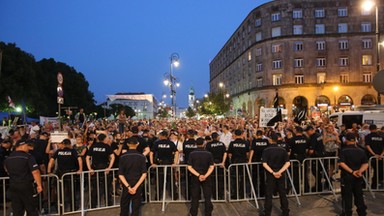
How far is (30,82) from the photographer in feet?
151

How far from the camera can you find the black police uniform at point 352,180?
725cm

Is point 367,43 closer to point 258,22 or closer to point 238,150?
point 258,22

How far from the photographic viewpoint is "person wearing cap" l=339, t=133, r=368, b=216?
7.23 meters

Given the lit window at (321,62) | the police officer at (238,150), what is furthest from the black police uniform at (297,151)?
the lit window at (321,62)

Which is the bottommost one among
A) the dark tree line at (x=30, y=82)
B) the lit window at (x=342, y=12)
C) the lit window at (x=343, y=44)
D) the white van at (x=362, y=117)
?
the white van at (x=362, y=117)

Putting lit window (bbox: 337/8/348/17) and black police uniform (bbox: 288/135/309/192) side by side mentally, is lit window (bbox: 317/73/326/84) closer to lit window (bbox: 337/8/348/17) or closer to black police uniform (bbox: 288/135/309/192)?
lit window (bbox: 337/8/348/17)

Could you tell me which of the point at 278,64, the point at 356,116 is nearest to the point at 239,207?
the point at 356,116

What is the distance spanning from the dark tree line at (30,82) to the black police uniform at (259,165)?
3677 centimetres

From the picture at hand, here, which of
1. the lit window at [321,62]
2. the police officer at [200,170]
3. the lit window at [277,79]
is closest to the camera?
the police officer at [200,170]

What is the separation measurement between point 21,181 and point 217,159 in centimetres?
480

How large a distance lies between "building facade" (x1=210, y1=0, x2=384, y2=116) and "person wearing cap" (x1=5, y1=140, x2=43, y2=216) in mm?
48198

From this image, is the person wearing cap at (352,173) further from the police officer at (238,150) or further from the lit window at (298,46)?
the lit window at (298,46)

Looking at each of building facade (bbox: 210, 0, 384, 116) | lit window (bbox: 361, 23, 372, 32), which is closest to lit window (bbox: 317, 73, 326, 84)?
building facade (bbox: 210, 0, 384, 116)

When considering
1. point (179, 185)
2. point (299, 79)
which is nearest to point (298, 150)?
point (179, 185)
